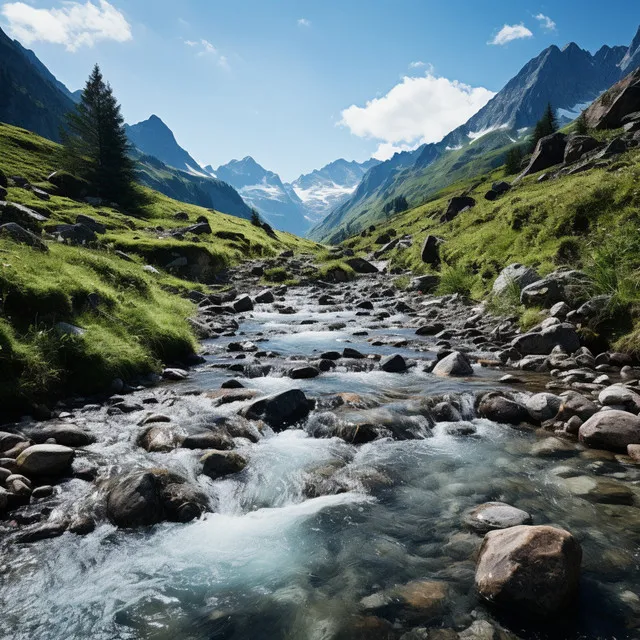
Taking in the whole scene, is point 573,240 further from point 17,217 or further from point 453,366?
point 17,217

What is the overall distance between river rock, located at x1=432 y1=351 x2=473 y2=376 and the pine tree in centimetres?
5873

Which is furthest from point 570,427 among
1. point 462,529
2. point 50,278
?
point 50,278

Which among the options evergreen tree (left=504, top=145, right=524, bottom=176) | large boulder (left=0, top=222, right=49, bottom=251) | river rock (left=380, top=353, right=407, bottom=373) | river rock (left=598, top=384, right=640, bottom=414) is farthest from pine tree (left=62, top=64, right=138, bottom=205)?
evergreen tree (left=504, top=145, right=524, bottom=176)

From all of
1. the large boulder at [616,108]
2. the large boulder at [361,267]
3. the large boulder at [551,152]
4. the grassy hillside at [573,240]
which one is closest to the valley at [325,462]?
the grassy hillside at [573,240]

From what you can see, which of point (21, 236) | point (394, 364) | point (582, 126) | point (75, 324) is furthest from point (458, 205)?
point (75, 324)

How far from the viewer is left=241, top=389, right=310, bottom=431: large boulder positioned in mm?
9789

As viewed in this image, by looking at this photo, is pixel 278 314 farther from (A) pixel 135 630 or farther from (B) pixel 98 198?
(B) pixel 98 198

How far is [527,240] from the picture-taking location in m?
23.8

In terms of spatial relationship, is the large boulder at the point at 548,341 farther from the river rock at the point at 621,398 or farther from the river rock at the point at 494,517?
the river rock at the point at 494,517

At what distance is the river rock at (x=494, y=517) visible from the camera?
5.70m

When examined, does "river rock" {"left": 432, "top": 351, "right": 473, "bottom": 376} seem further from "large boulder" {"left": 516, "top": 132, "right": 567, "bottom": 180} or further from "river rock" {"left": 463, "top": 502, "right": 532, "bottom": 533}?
"large boulder" {"left": 516, "top": 132, "right": 567, "bottom": 180}

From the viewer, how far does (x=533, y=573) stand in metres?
4.31

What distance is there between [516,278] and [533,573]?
667 inches

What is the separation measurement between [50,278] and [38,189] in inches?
1685
